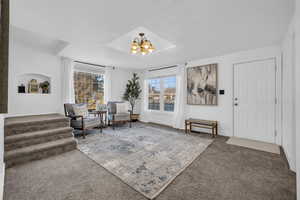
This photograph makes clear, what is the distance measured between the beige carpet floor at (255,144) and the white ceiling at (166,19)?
2382mm

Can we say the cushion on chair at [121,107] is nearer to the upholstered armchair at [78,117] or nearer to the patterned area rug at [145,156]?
the upholstered armchair at [78,117]

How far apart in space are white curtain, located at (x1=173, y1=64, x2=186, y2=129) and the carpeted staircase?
3.24m

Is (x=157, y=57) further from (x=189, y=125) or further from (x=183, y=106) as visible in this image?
(x=189, y=125)

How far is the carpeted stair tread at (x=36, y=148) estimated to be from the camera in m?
2.11

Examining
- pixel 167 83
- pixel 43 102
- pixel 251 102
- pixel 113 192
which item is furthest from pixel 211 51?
pixel 43 102

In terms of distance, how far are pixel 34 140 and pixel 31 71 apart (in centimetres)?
212

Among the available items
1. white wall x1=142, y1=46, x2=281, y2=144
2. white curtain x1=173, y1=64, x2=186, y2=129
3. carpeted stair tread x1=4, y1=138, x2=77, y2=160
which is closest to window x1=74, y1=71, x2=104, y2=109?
carpeted stair tread x1=4, y1=138, x2=77, y2=160

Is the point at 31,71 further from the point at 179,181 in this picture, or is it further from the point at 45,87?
the point at 179,181

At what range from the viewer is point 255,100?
3168 mm

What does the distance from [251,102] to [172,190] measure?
3.11 m

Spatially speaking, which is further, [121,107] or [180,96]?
[121,107]

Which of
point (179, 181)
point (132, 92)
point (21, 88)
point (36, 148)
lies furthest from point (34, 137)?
point (132, 92)

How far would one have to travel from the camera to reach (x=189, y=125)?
4.13 metres

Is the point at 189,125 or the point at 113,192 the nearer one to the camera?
the point at 113,192
